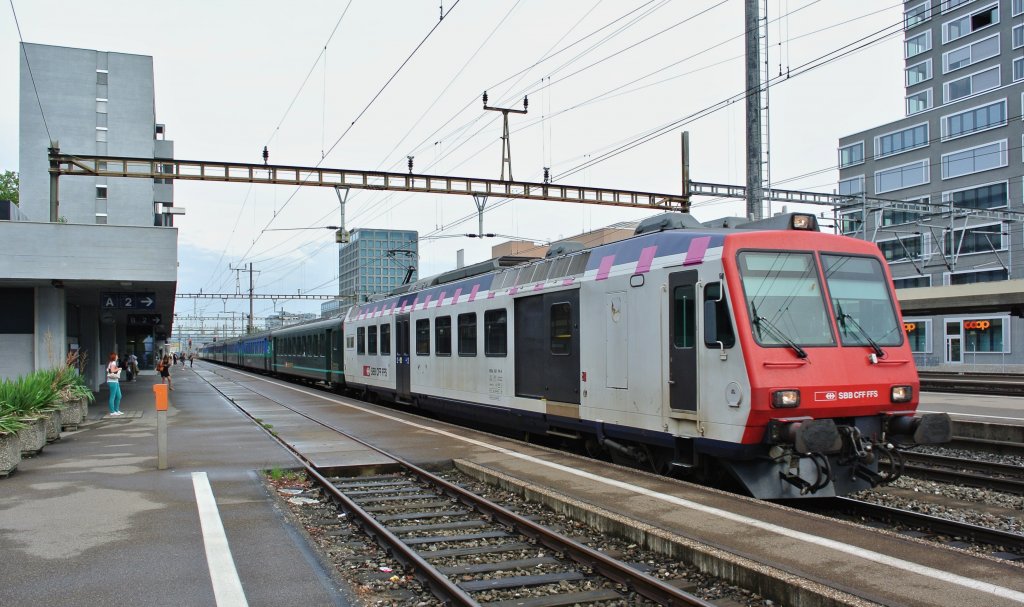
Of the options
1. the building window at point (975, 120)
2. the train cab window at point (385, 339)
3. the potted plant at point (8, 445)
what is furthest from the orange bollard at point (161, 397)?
the building window at point (975, 120)

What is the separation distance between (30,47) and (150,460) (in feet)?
176

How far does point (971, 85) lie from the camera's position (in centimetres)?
5381

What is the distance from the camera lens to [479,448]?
12555 millimetres

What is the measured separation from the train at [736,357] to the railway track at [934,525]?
13.9 inches

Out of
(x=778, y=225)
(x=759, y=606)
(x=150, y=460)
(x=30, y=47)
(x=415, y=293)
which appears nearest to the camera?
(x=759, y=606)

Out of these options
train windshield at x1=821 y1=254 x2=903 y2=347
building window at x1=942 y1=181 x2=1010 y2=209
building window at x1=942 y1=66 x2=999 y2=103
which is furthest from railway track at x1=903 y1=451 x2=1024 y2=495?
building window at x1=942 y1=66 x2=999 y2=103

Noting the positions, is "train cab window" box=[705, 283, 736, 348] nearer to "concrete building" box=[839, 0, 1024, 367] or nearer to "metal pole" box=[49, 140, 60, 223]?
"metal pole" box=[49, 140, 60, 223]

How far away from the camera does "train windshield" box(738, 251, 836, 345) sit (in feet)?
27.1

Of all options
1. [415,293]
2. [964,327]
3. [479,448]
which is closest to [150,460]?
[479,448]

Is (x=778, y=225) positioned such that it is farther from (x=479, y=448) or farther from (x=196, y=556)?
(x=196, y=556)

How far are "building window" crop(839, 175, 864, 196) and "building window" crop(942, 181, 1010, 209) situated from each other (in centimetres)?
769

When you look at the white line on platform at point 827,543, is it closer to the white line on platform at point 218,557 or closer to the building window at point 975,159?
the white line on platform at point 218,557

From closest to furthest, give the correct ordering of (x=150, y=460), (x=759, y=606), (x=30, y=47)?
(x=759, y=606), (x=150, y=460), (x=30, y=47)

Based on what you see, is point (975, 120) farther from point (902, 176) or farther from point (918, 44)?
point (918, 44)
